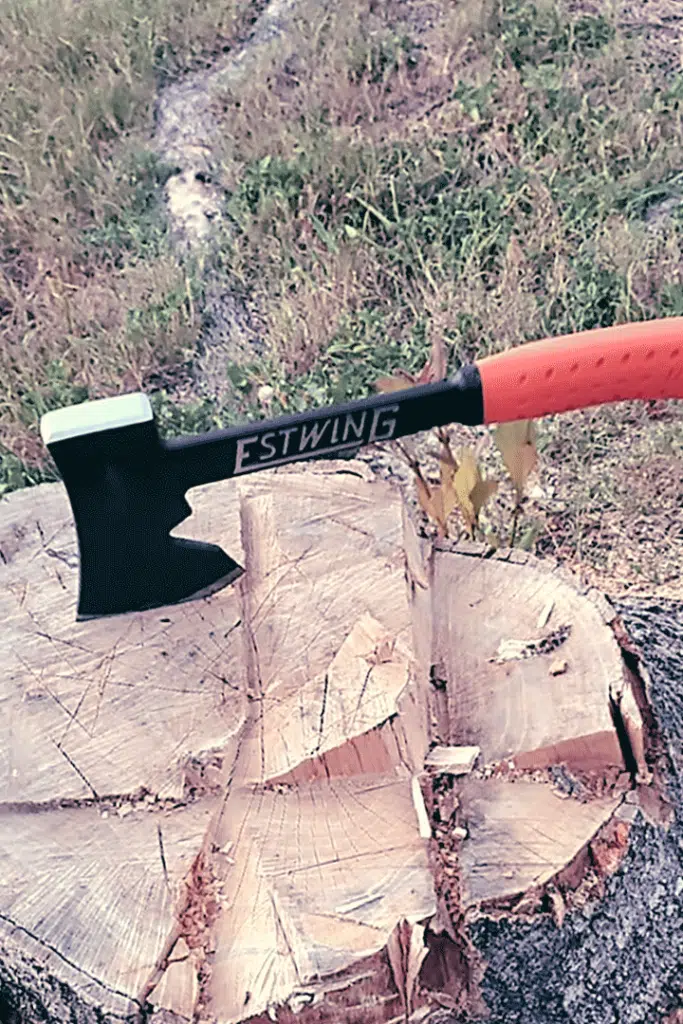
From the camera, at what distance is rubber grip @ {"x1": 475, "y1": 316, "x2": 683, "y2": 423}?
200cm

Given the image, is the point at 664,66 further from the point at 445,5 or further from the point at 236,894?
the point at 236,894

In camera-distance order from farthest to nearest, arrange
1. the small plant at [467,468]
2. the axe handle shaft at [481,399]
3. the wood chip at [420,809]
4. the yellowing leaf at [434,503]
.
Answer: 1. the yellowing leaf at [434,503]
2. the small plant at [467,468]
3. the axe handle shaft at [481,399]
4. the wood chip at [420,809]

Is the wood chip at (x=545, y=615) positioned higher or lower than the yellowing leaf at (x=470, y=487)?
higher

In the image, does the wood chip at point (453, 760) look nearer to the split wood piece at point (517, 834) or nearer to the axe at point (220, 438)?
the split wood piece at point (517, 834)

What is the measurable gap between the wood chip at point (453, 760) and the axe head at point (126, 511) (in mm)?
522

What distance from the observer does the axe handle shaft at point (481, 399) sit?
192 centimetres

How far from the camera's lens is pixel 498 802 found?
5.72 feet

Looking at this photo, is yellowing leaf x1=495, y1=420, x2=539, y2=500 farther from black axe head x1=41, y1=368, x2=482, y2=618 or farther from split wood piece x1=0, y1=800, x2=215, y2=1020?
split wood piece x1=0, y1=800, x2=215, y2=1020

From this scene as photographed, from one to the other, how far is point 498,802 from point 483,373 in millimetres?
766

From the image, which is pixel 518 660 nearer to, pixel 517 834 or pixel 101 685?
pixel 517 834

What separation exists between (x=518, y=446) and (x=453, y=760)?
0.96 metres

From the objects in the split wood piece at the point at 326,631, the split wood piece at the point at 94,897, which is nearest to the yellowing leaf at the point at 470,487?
the split wood piece at the point at 326,631

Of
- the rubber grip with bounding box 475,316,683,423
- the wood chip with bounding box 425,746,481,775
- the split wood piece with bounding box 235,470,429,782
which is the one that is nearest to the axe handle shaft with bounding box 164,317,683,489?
the rubber grip with bounding box 475,316,683,423

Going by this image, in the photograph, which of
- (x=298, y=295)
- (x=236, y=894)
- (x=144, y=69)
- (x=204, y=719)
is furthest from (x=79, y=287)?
(x=236, y=894)
